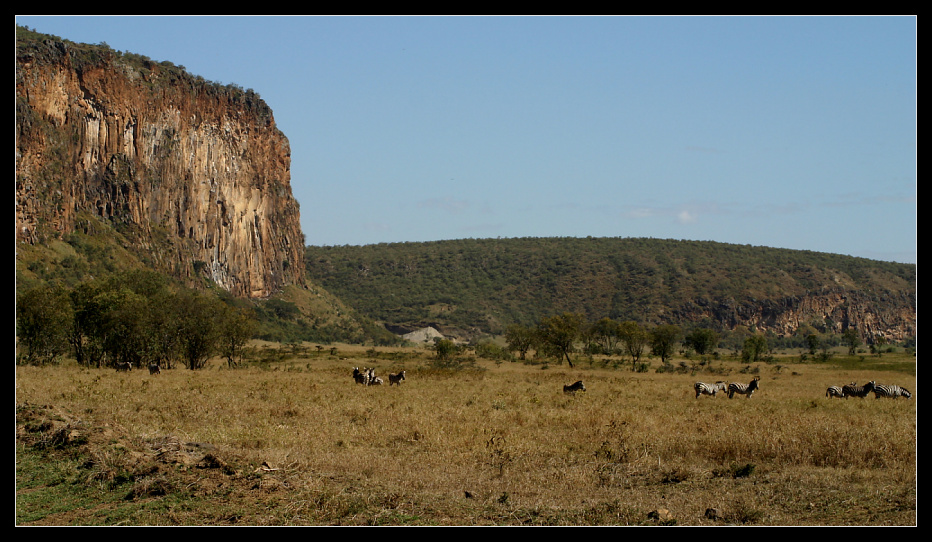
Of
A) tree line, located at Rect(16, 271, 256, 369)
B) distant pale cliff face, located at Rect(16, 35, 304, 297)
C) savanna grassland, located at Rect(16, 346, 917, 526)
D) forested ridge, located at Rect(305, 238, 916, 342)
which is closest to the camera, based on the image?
savanna grassland, located at Rect(16, 346, 917, 526)

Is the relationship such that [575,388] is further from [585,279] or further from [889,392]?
[585,279]

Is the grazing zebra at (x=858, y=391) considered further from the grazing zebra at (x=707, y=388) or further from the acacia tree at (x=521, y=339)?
the acacia tree at (x=521, y=339)

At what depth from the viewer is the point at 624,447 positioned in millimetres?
14227

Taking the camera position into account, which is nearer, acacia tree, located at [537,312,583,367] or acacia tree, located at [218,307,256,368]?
acacia tree, located at [218,307,256,368]

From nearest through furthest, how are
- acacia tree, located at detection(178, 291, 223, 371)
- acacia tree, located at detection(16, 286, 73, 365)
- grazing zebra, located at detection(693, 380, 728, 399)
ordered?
grazing zebra, located at detection(693, 380, 728, 399), acacia tree, located at detection(16, 286, 73, 365), acacia tree, located at detection(178, 291, 223, 371)

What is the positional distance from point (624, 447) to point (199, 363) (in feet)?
112

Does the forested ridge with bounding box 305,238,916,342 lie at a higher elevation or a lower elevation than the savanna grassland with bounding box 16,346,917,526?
higher

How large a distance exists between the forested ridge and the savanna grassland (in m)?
116

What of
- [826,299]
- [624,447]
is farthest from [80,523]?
[826,299]

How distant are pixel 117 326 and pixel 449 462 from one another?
32038 millimetres

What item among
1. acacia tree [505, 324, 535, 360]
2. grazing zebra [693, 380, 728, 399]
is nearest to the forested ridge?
acacia tree [505, 324, 535, 360]

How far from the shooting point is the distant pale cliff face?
3558 inches

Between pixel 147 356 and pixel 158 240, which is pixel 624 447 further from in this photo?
pixel 158 240

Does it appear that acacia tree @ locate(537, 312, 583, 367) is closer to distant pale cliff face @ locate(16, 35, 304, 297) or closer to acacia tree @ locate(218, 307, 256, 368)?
acacia tree @ locate(218, 307, 256, 368)
